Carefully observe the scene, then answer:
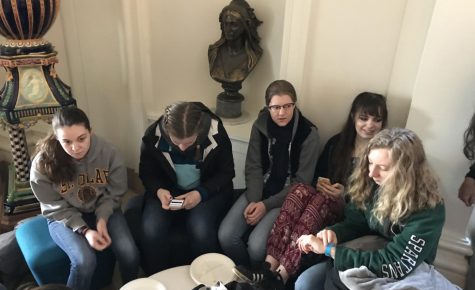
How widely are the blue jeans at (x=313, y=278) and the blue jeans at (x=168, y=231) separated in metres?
0.44

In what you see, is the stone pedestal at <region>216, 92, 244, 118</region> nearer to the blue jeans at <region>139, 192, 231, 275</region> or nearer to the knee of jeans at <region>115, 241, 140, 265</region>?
the blue jeans at <region>139, 192, 231, 275</region>

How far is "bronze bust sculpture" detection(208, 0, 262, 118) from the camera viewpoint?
2.15 meters

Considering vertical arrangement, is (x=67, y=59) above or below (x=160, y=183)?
above

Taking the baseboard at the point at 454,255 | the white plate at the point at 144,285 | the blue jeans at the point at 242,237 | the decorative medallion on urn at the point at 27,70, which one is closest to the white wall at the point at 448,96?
the baseboard at the point at 454,255

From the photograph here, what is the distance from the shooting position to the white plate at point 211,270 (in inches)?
57.3

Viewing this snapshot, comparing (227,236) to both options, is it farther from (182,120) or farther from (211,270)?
(182,120)

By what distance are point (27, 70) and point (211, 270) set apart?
1309 mm

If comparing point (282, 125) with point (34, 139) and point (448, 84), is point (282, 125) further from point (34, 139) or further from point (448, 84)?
point (34, 139)

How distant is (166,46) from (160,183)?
0.99 metres

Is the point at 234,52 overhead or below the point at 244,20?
below

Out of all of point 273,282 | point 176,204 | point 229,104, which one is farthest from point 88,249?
point 229,104

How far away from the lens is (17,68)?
1901mm

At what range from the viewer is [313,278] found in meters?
1.49

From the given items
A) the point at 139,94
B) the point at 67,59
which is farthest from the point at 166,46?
the point at 67,59
